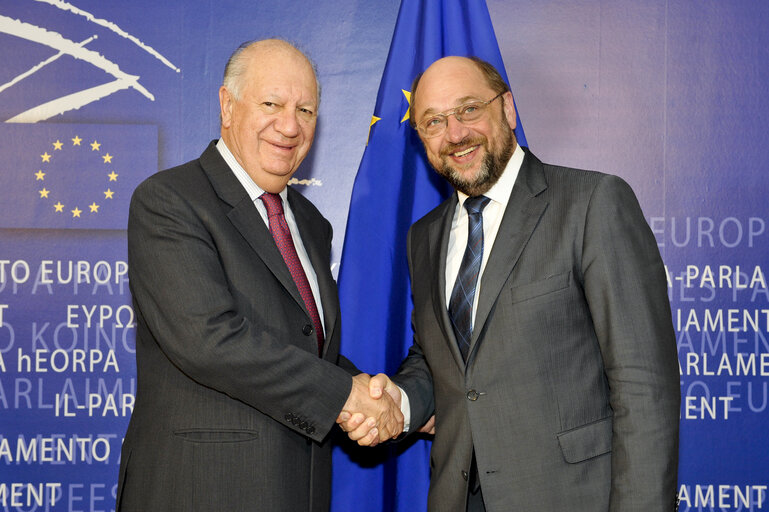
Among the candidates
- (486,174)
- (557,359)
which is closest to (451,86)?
(486,174)

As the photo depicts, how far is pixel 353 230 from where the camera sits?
3.09m

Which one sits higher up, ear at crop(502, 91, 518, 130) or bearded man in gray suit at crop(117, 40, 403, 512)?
ear at crop(502, 91, 518, 130)

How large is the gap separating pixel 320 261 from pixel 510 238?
2.59 ft

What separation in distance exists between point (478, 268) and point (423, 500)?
129 centimetres

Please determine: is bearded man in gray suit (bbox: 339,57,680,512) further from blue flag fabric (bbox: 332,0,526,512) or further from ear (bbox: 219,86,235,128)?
ear (bbox: 219,86,235,128)

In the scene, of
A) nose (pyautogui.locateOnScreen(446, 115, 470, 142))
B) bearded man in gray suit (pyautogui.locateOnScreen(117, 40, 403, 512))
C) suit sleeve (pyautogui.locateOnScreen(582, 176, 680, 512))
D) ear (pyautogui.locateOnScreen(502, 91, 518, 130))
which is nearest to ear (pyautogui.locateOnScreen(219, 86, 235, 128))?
bearded man in gray suit (pyautogui.locateOnScreen(117, 40, 403, 512))

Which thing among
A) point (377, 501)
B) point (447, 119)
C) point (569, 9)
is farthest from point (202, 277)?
point (569, 9)

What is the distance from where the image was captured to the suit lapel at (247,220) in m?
2.23

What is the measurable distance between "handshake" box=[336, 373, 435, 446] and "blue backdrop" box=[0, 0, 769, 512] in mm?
1196

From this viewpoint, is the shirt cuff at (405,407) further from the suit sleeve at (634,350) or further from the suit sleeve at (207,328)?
the suit sleeve at (634,350)

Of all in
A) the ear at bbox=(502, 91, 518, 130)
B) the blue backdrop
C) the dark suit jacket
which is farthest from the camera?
the blue backdrop

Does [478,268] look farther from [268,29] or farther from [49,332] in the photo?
[49,332]

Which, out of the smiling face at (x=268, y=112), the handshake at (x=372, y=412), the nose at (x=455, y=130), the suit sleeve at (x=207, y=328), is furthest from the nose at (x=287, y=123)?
the handshake at (x=372, y=412)

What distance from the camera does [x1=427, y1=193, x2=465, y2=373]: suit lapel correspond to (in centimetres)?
219
